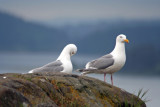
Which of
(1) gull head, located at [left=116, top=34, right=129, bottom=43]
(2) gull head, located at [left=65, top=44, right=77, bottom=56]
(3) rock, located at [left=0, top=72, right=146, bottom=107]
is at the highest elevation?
(1) gull head, located at [left=116, top=34, right=129, bottom=43]

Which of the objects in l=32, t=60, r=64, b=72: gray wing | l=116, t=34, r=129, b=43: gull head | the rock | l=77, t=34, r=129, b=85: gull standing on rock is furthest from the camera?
Result: l=116, t=34, r=129, b=43: gull head

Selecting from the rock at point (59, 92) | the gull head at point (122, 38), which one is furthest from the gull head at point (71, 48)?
the rock at point (59, 92)

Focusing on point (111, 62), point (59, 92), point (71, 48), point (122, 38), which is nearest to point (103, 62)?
point (111, 62)

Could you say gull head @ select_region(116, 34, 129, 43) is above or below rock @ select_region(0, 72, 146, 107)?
above

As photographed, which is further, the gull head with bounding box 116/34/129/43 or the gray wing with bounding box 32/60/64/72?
the gull head with bounding box 116/34/129/43

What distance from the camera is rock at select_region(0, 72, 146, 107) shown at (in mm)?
6659

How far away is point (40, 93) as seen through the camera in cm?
750

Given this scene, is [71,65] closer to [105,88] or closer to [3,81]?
[105,88]

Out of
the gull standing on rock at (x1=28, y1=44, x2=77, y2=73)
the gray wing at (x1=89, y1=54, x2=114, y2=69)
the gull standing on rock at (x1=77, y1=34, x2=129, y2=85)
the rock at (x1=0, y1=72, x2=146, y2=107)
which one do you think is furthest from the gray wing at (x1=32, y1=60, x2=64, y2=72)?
the rock at (x1=0, y1=72, x2=146, y2=107)

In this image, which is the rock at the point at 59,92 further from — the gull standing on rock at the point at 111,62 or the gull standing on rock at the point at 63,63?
the gull standing on rock at the point at 111,62

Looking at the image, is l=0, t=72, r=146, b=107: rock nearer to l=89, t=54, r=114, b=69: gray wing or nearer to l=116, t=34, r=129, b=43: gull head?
l=89, t=54, r=114, b=69: gray wing

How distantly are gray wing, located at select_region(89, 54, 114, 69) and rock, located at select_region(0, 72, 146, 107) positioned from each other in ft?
17.2

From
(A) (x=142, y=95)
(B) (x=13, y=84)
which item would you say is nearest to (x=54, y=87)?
(B) (x=13, y=84)

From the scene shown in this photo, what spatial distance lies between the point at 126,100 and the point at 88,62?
21.8 feet
